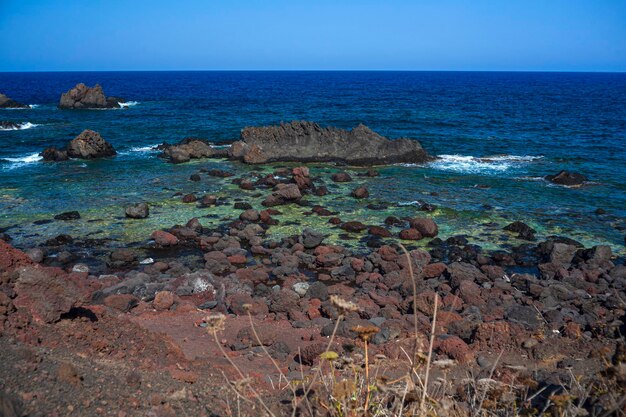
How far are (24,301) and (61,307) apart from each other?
604 mm

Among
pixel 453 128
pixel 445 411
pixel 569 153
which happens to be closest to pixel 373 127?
pixel 453 128

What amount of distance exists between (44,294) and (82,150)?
30851mm

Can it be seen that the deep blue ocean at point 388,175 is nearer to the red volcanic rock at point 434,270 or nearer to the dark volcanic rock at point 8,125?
the dark volcanic rock at point 8,125

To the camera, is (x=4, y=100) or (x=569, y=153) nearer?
(x=569, y=153)

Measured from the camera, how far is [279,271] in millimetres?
17031

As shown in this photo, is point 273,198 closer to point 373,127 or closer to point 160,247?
point 160,247

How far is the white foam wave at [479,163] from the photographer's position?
3495 centimetres

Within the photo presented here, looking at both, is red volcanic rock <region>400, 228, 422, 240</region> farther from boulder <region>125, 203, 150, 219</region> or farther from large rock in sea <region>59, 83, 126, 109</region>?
large rock in sea <region>59, 83, 126, 109</region>

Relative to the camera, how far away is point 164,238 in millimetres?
19703

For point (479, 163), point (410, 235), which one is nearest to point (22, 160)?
point (410, 235)

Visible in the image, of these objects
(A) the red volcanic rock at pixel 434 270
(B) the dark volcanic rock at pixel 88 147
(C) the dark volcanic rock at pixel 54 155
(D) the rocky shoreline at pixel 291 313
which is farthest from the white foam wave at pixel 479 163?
(C) the dark volcanic rock at pixel 54 155

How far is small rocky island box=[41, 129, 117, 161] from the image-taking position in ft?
120

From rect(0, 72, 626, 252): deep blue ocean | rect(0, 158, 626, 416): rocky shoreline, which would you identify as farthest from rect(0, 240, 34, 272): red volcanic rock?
rect(0, 72, 626, 252): deep blue ocean

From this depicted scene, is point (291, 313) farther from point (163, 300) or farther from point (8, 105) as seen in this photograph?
point (8, 105)
